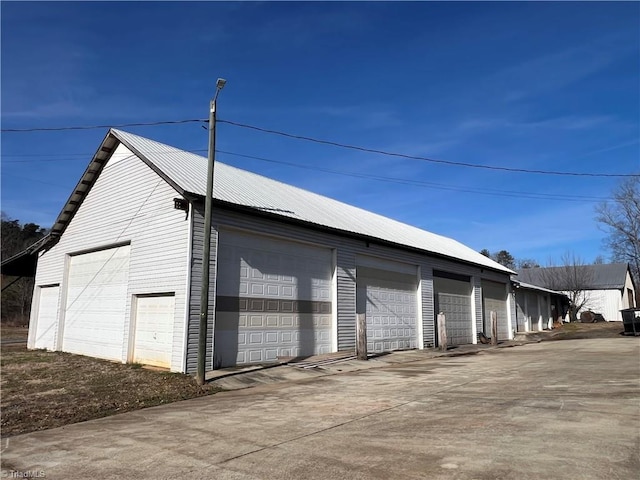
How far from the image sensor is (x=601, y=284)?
203 feet

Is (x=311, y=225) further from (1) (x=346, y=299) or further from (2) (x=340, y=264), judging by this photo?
(1) (x=346, y=299)

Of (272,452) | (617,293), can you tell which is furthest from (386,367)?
(617,293)

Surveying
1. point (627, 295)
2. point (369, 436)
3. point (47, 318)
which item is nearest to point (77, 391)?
point (369, 436)

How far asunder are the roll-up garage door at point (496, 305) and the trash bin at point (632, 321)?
22.7 ft

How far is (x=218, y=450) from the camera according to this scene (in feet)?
19.9

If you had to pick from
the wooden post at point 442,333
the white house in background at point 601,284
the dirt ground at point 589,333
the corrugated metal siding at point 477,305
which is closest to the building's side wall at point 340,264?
the corrugated metal siding at point 477,305

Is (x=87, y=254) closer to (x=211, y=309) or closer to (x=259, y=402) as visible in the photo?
(x=211, y=309)

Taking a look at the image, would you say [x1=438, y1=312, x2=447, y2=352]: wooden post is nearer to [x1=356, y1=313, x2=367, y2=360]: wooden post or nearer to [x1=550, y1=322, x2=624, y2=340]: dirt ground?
[x1=356, y1=313, x2=367, y2=360]: wooden post

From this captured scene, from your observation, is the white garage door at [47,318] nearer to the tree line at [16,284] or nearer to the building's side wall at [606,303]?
the tree line at [16,284]

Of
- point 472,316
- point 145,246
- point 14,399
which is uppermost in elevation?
point 145,246

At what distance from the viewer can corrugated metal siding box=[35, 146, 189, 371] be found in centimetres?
1368

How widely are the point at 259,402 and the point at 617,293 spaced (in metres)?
64.1

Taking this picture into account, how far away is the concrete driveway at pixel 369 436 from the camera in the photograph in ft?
16.7

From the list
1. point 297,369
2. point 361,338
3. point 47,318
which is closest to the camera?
point 297,369
